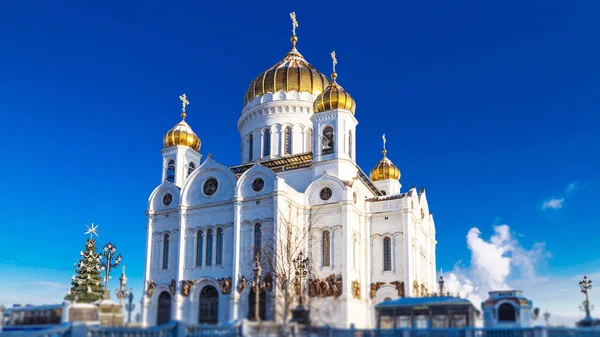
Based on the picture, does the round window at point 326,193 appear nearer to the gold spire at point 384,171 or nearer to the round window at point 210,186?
the round window at point 210,186

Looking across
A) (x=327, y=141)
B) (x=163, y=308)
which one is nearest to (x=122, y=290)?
(x=163, y=308)

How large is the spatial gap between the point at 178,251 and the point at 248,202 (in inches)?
197

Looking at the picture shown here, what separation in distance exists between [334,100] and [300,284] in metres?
11.7

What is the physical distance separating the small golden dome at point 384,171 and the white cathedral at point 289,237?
3995 mm

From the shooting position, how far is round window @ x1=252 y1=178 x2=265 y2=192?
35.4 m

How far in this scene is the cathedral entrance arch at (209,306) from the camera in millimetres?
34406

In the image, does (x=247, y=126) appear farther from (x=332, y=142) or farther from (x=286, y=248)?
(x=286, y=248)

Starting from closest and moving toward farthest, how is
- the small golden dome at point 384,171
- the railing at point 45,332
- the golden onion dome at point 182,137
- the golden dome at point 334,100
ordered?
the railing at point 45,332 → the golden dome at point 334,100 → the golden onion dome at point 182,137 → the small golden dome at point 384,171

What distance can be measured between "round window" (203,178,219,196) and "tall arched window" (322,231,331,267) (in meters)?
6.79

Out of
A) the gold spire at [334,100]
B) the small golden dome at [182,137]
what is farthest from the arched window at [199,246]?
the gold spire at [334,100]

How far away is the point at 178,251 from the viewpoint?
120 ft

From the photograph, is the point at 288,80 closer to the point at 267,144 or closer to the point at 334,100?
the point at 267,144

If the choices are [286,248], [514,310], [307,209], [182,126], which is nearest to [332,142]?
[307,209]

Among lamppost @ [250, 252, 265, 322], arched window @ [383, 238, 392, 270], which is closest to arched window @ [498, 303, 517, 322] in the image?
lamppost @ [250, 252, 265, 322]
